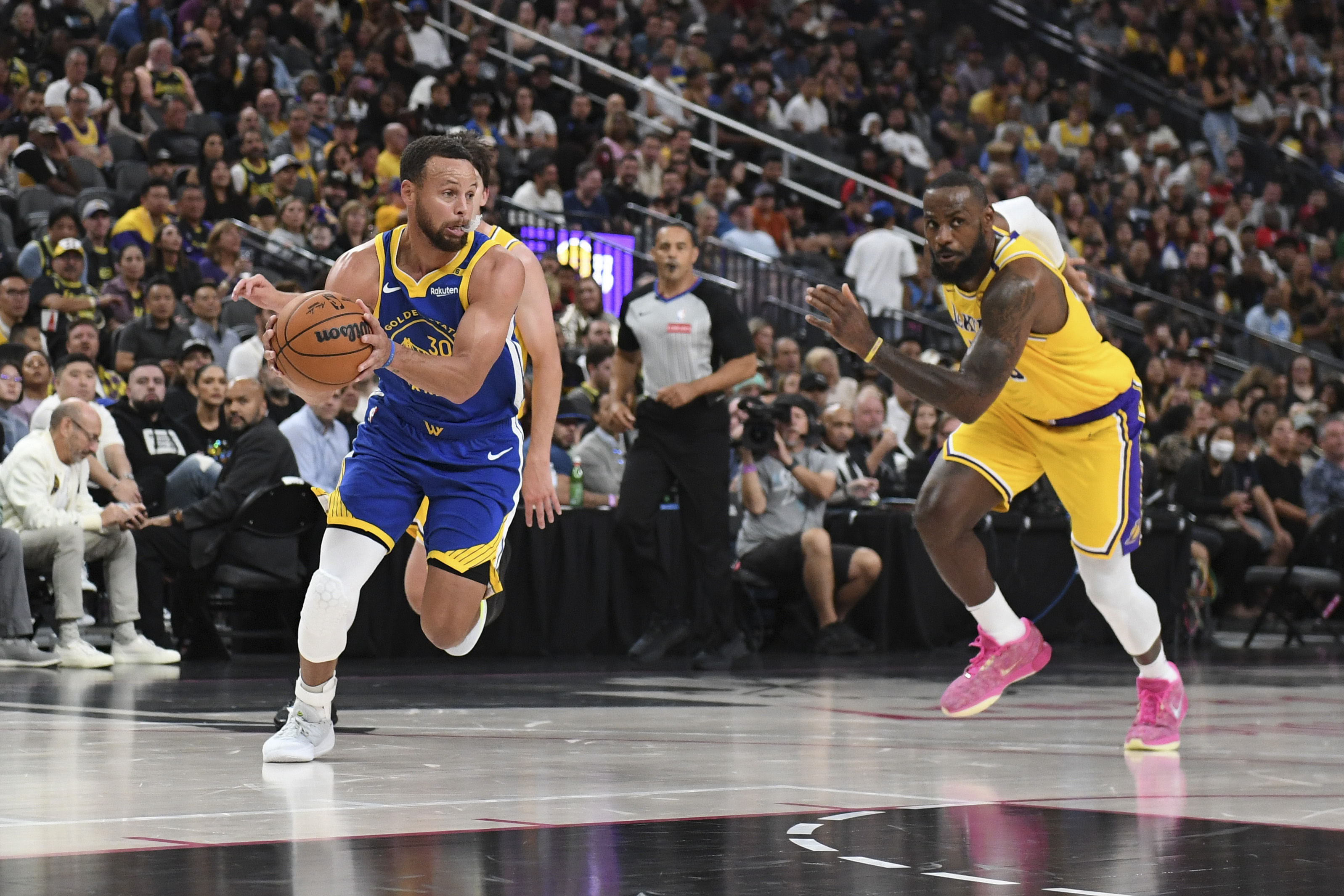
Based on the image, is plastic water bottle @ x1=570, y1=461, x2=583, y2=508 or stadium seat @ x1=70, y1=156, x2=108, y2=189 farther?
stadium seat @ x1=70, y1=156, x2=108, y2=189

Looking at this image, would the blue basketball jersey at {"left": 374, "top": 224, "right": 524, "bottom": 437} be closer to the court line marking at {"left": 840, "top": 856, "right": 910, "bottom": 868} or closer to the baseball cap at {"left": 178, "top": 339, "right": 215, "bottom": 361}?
the court line marking at {"left": 840, "top": 856, "right": 910, "bottom": 868}

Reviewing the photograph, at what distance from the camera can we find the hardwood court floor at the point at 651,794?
3719mm

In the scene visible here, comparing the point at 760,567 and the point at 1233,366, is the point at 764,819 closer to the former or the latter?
the point at 760,567

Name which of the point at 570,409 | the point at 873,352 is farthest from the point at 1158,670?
the point at 570,409

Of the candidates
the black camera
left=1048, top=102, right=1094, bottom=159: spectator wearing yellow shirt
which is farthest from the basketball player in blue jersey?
left=1048, top=102, right=1094, bottom=159: spectator wearing yellow shirt

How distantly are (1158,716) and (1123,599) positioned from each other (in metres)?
0.43

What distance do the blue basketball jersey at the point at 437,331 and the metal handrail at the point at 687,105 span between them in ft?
41.9

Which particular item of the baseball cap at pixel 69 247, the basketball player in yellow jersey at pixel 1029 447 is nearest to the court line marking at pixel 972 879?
the basketball player in yellow jersey at pixel 1029 447

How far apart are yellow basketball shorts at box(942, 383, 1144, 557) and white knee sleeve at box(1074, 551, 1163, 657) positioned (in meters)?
0.05

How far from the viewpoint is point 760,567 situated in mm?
11523

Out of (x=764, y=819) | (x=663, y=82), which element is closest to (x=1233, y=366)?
(x=663, y=82)

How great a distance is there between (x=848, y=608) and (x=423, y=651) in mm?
2804

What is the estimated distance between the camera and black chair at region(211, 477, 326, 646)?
9.78 metres

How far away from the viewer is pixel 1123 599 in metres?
6.51
